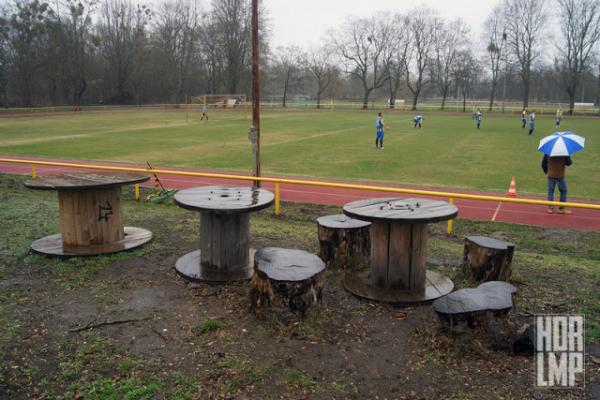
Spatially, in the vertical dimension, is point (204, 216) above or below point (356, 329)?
above

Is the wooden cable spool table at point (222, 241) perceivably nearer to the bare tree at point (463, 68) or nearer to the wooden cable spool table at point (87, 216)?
the wooden cable spool table at point (87, 216)

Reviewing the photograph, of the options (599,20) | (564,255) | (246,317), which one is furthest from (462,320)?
(599,20)

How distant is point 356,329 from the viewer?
195 inches

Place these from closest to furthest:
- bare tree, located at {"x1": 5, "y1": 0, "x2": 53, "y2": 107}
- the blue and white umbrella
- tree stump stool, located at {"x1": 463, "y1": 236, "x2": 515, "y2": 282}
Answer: tree stump stool, located at {"x1": 463, "y1": 236, "x2": 515, "y2": 282} < the blue and white umbrella < bare tree, located at {"x1": 5, "y1": 0, "x2": 53, "y2": 107}

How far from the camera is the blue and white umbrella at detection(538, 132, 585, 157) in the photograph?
390 inches

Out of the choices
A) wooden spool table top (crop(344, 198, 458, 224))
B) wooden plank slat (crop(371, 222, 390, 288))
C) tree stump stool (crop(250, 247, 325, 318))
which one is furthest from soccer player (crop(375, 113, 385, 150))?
tree stump stool (crop(250, 247, 325, 318))

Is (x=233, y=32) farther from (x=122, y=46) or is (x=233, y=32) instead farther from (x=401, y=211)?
(x=401, y=211)

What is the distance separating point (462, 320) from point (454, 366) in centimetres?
43

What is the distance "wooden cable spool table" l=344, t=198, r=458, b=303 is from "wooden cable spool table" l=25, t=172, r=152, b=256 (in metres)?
3.60

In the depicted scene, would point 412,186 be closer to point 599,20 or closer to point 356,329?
point 356,329

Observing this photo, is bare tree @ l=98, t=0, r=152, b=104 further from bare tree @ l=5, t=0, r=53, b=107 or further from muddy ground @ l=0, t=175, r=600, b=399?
muddy ground @ l=0, t=175, r=600, b=399

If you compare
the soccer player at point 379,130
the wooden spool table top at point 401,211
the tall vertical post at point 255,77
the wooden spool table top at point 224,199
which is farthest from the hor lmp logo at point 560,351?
the soccer player at point 379,130

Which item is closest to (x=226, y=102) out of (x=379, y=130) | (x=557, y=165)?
(x=379, y=130)

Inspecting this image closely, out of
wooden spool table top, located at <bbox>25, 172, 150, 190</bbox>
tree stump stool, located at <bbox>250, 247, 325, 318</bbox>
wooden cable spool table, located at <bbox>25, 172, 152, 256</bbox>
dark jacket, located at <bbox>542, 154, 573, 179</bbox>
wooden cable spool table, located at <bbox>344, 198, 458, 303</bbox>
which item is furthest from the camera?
dark jacket, located at <bbox>542, 154, 573, 179</bbox>
